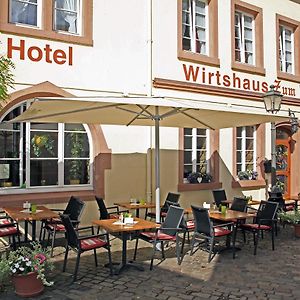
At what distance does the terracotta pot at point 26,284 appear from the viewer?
4.83m

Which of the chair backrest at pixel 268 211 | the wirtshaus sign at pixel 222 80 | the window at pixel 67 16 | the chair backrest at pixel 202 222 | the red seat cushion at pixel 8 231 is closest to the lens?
the red seat cushion at pixel 8 231

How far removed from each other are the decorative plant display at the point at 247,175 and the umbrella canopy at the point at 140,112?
11.6 ft

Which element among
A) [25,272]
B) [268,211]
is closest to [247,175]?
[268,211]

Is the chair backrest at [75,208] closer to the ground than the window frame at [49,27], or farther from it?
closer to the ground

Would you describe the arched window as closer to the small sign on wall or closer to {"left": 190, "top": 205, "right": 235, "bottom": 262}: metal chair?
the small sign on wall

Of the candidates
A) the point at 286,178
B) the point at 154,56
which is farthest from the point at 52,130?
the point at 286,178

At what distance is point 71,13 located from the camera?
8742 millimetres

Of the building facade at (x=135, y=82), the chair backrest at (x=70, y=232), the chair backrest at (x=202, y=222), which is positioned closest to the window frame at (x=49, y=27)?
the building facade at (x=135, y=82)

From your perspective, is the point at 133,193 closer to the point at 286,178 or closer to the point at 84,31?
the point at 84,31

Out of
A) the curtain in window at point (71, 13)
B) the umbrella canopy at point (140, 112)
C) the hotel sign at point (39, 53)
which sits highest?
the curtain in window at point (71, 13)

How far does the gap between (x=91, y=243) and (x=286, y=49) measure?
10167 millimetres

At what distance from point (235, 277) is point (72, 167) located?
4.42 meters

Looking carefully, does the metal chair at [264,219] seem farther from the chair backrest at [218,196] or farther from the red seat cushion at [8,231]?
the red seat cushion at [8,231]

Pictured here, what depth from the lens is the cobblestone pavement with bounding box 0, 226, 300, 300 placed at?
5.03m
